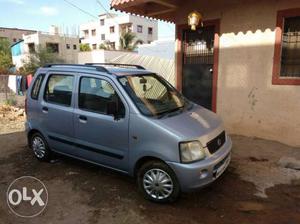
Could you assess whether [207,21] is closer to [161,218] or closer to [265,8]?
[265,8]

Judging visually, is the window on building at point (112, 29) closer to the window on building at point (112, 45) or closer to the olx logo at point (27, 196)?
the window on building at point (112, 45)

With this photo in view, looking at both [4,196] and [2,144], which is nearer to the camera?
[4,196]

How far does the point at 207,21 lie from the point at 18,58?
36422 mm

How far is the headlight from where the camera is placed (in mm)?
3400

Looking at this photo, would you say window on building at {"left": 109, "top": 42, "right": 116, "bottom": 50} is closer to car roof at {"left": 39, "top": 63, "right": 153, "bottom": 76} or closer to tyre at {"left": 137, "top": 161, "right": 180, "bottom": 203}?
car roof at {"left": 39, "top": 63, "right": 153, "bottom": 76}

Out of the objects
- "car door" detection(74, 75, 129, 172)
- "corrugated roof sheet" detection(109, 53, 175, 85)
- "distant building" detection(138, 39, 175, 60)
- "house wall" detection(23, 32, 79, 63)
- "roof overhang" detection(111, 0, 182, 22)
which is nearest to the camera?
"car door" detection(74, 75, 129, 172)

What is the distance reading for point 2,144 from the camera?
6719mm

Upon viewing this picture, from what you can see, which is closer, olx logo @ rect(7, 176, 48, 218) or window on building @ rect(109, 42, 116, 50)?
olx logo @ rect(7, 176, 48, 218)

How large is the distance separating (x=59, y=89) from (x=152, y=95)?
1.75m

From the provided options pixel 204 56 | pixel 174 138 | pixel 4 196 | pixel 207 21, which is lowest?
pixel 4 196

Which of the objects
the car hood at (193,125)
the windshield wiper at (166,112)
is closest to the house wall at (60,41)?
the windshield wiper at (166,112)

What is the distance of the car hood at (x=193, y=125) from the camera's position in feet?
11.5

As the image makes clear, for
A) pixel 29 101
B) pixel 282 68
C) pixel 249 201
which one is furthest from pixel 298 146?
pixel 29 101

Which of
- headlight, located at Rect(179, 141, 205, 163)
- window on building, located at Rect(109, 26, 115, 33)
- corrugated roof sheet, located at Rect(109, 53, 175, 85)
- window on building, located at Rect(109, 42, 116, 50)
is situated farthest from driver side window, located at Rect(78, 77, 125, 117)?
window on building, located at Rect(109, 26, 115, 33)
